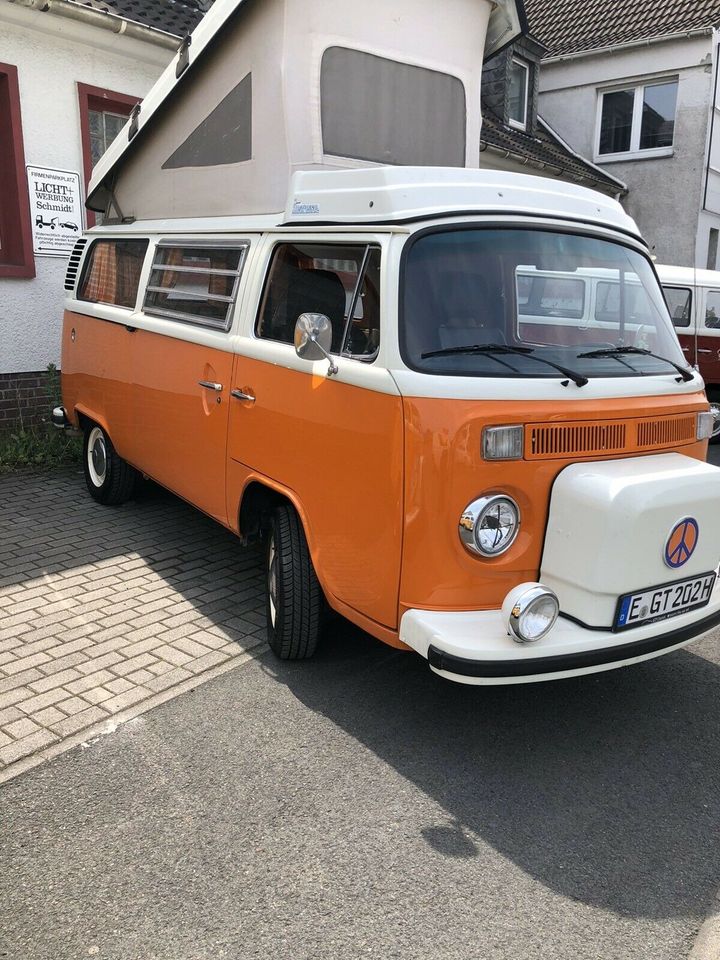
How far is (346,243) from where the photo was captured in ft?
11.9

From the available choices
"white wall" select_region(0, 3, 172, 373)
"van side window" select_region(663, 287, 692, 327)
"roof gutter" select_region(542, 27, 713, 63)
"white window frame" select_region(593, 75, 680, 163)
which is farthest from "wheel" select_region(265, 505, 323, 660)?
"roof gutter" select_region(542, 27, 713, 63)

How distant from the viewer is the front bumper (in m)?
2.96

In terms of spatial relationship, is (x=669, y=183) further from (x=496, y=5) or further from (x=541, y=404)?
(x=541, y=404)

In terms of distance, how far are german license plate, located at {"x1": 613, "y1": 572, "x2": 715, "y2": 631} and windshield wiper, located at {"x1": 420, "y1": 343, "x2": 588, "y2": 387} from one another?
864 mm

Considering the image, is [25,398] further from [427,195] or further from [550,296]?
[550,296]

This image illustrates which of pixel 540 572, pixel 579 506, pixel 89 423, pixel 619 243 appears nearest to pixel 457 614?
pixel 540 572

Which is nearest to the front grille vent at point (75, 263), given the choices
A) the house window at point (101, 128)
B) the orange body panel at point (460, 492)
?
the house window at point (101, 128)

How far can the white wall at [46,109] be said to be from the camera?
7898mm

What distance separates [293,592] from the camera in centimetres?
395

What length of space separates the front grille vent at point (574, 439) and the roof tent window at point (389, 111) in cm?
230

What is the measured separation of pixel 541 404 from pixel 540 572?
660mm

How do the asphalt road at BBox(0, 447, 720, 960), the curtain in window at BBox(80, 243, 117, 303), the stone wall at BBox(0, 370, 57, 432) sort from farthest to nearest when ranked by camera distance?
1. the stone wall at BBox(0, 370, 57, 432)
2. the curtain in window at BBox(80, 243, 117, 303)
3. the asphalt road at BBox(0, 447, 720, 960)

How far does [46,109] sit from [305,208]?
5.60 meters

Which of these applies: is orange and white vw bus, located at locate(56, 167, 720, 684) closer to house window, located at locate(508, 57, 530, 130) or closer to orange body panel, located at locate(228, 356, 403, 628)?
orange body panel, located at locate(228, 356, 403, 628)
